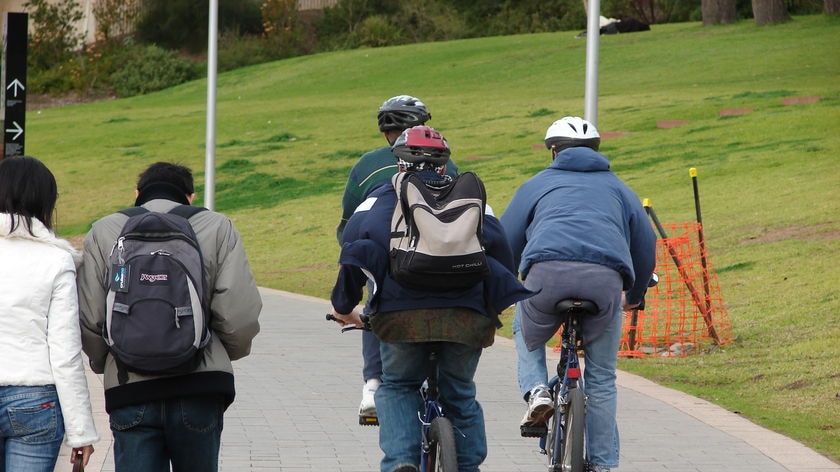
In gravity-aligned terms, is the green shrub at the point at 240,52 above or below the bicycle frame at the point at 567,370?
below

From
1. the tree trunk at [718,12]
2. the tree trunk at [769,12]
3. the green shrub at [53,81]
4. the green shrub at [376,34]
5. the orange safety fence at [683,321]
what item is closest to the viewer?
the orange safety fence at [683,321]

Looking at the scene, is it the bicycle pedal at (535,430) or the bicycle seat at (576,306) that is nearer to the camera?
the bicycle seat at (576,306)

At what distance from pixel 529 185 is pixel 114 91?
50029mm

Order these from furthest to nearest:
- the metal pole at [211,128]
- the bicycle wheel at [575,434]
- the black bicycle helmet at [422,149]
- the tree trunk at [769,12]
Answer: the tree trunk at [769,12]
the metal pole at [211,128]
the bicycle wheel at [575,434]
the black bicycle helmet at [422,149]

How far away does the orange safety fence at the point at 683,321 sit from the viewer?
11938 millimetres

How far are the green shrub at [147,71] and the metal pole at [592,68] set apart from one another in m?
41.9

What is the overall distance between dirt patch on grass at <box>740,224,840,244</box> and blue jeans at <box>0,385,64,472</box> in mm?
12453

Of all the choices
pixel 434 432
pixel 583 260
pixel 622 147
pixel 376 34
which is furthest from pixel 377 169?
pixel 376 34

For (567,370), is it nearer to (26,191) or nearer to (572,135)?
(572,135)

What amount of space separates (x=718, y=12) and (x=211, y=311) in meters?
45.7

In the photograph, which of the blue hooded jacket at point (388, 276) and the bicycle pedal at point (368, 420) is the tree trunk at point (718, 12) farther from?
the blue hooded jacket at point (388, 276)

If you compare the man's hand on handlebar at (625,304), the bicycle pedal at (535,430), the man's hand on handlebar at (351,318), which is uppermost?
the man's hand on handlebar at (351,318)

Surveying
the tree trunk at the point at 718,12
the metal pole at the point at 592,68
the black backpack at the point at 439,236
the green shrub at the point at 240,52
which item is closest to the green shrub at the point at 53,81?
the green shrub at the point at 240,52

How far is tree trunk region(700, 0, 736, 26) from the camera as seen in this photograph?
158ft
